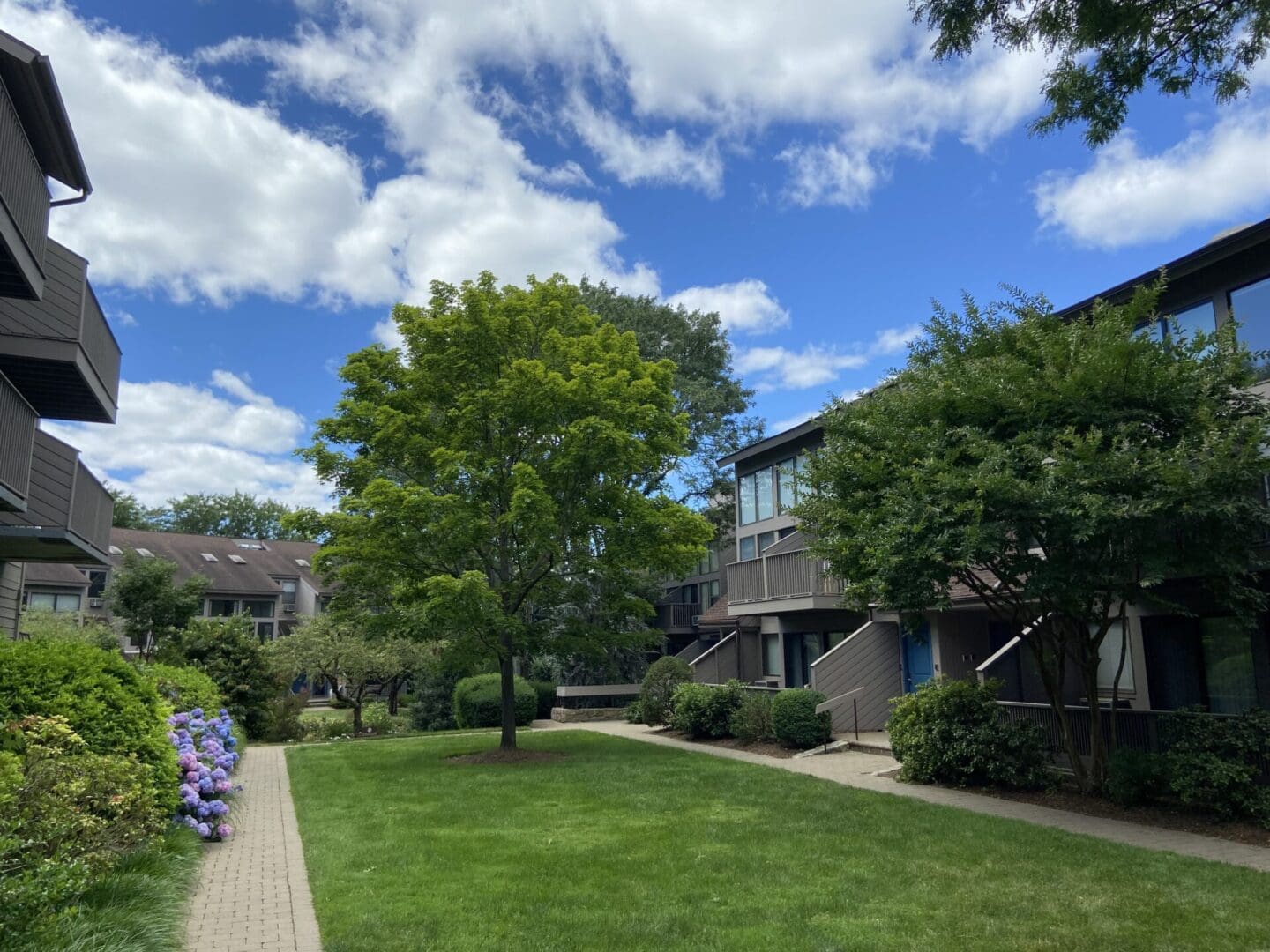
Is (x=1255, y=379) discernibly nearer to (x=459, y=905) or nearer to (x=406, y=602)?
(x=459, y=905)

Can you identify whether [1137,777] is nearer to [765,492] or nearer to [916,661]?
[916,661]

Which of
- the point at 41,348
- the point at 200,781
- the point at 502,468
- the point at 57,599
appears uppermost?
the point at 41,348

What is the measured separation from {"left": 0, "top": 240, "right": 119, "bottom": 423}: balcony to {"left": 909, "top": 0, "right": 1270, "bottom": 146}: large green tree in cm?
1187

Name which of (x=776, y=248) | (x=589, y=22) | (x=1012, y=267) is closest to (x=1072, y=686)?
(x=1012, y=267)

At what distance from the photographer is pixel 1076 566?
381 inches

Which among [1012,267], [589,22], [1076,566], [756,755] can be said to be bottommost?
[756,755]

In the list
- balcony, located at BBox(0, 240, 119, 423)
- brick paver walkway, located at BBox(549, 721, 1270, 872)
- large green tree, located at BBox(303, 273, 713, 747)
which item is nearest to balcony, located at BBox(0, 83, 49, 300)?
balcony, located at BBox(0, 240, 119, 423)

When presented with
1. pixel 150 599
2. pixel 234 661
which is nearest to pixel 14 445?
pixel 234 661

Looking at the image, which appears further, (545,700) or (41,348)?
(545,700)

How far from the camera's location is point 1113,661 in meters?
14.4

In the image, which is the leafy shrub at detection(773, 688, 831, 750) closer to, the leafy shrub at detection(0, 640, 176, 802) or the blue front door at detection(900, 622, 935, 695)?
the blue front door at detection(900, 622, 935, 695)

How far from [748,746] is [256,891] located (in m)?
11.9

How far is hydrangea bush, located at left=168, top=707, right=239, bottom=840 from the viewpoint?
29.8 ft

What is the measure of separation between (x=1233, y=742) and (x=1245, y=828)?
0.89 meters
